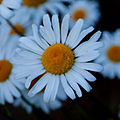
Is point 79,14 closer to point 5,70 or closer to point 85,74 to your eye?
point 5,70

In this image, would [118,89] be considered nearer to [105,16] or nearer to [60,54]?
[105,16]

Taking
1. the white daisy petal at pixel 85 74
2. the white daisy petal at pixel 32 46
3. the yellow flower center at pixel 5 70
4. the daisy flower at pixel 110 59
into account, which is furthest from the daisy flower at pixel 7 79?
the daisy flower at pixel 110 59

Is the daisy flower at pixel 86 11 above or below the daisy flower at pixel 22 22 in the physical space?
below

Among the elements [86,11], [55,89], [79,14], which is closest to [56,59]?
[55,89]

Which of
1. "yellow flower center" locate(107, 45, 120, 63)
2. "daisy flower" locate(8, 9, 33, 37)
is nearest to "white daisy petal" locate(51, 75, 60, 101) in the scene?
"yellow flower center" locate(107, 45, 120, 63)

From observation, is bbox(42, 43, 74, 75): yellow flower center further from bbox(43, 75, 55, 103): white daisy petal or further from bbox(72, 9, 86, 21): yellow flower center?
bbox(72, 9, 86, 21): yellow flower center

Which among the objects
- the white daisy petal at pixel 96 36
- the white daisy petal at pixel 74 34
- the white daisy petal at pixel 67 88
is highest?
the white daisy petal at pixel 74 34

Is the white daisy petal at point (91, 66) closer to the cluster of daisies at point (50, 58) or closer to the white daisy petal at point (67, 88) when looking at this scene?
the cluster of daisies at point (50, 58)

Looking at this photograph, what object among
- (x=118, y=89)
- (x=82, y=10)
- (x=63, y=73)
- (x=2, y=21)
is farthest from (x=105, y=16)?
(x=63, y=73)
